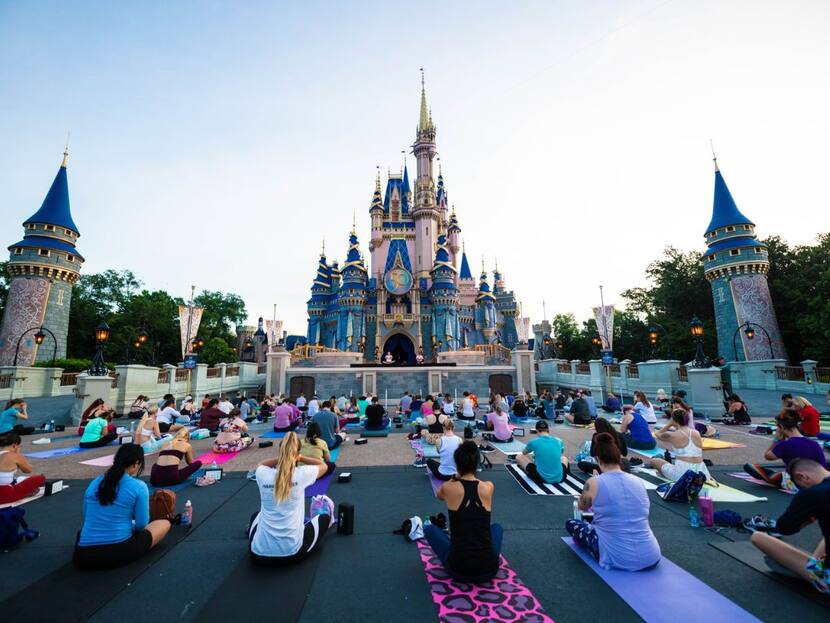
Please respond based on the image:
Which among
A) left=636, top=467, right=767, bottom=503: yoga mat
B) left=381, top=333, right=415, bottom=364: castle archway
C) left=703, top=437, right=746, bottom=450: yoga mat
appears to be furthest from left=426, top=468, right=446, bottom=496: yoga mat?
left=381, top=333, right=415, bottom=364: castle archway

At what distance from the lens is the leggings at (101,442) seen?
1017 cm

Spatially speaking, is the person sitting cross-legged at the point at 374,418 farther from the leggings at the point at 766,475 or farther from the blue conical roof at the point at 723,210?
the blue conical roof at the point at 723,210

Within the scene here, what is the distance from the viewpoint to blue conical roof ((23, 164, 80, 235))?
3067 cm

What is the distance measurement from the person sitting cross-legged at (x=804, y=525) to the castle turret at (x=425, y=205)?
4667 cm

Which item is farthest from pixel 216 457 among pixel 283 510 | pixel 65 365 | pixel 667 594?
pixel 65 365

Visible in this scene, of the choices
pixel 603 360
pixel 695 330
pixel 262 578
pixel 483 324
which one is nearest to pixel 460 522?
pixel 262 578

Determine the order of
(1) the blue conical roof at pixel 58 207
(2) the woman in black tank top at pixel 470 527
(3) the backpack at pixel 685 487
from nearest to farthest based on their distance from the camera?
(2) the woman in black tank top at pixel 470 527 < (3) the backpack at pixel 685 487 < (1) the blue conical roof at pixel 58 207

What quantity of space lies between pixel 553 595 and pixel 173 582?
3.72 metres

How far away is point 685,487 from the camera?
584cm

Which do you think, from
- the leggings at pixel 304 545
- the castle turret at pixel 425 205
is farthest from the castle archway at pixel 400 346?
the leggings at pixel 304 545

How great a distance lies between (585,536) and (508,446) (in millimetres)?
6274

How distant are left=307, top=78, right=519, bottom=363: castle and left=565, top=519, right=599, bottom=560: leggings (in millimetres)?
39000

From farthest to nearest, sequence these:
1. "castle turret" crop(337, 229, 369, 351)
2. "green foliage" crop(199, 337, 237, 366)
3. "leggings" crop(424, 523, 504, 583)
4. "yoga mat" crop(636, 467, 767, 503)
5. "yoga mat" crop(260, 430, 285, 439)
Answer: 1. "green foliage" crop(199, 337, 237, 366)
2. "castle turret" crop(337, 229, 369, 351)
3. "yoga mat" crop(260, 430, 285, 439)
4. "yoga mat" crop(636, 467, 767, 503)
5. "leggings" crop(424, 523, 504, 583)

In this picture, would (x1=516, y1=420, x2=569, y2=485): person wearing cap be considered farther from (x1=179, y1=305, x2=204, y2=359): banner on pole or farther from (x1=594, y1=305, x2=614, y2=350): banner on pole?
(x1=179, y1=305, x2=204, y2=359): banner on pole
